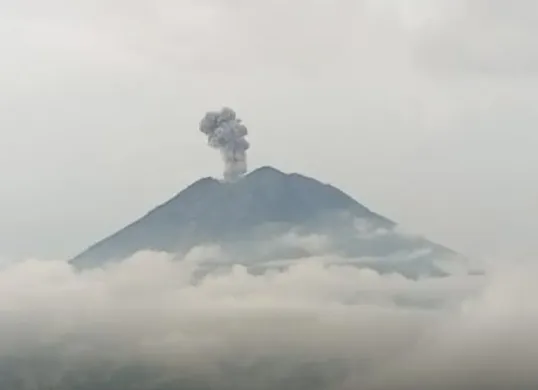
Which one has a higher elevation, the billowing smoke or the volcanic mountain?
the billowing smoke

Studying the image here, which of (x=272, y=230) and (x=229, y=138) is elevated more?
(x=229, y=138)

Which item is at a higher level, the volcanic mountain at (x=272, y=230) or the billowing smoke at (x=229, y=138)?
the billowing smoke at (x=229, y=138)

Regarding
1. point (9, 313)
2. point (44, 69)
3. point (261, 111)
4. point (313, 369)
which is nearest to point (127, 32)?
point (44, 69)

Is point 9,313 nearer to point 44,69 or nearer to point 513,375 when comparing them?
point 44,69
